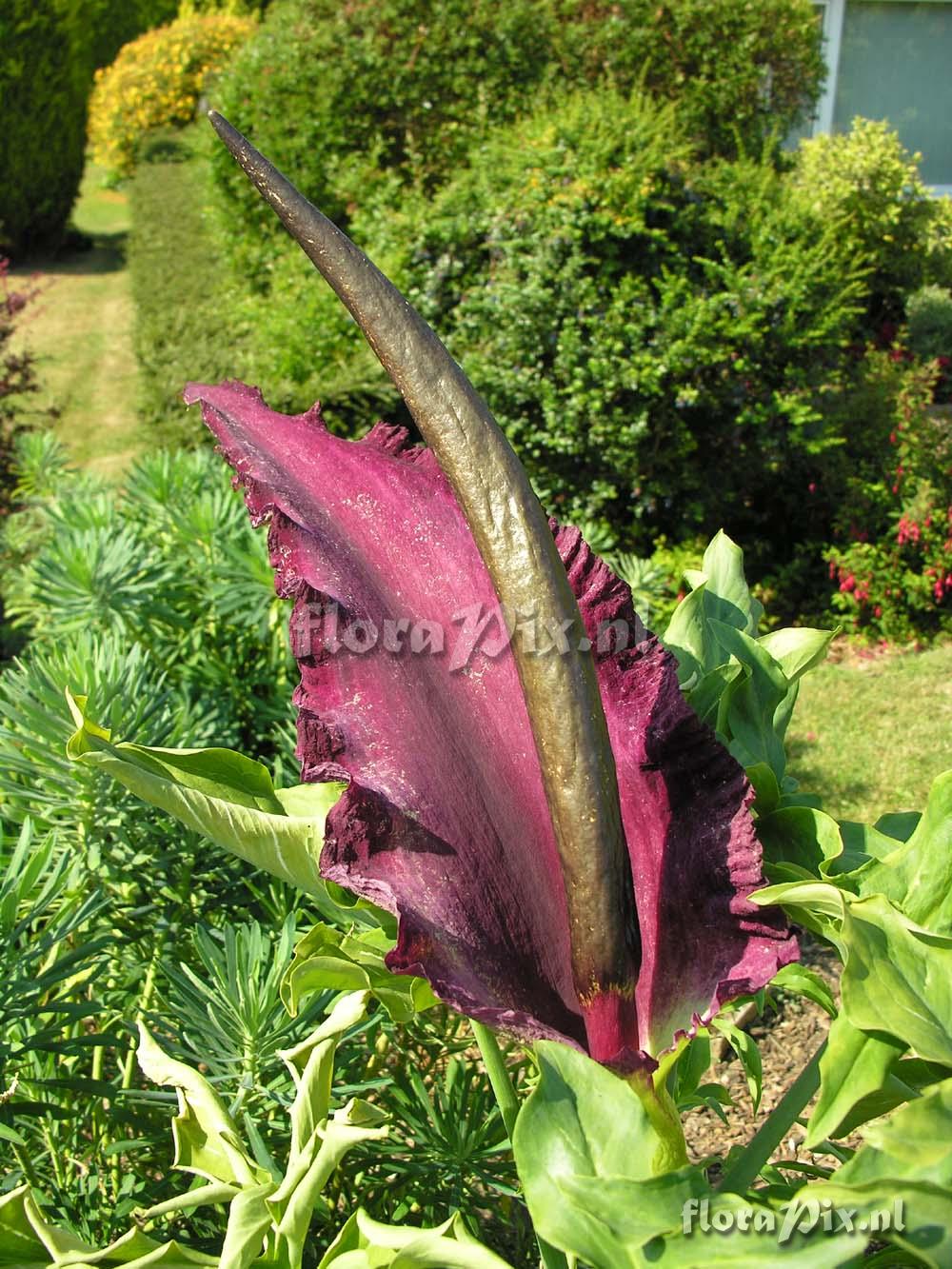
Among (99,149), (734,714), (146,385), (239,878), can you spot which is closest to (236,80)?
(146,385)

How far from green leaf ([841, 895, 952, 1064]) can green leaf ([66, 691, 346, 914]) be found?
43 centimetres

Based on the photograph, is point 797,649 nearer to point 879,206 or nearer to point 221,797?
point 221,797

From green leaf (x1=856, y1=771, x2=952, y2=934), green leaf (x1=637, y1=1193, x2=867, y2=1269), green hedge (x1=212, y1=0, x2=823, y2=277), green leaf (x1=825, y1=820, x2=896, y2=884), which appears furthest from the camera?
green hedge (x1=212, y1=0, x2=823, y2=277)

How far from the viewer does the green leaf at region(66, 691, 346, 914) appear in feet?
2.97

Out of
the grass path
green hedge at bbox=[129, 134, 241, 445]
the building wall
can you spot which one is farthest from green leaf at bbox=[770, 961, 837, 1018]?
the building wall

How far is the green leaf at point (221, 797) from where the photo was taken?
904 mm

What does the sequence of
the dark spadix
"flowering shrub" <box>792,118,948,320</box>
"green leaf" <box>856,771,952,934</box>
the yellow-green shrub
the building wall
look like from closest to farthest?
the dark spadix
"green leaf" <box>856,771,952,934</box>
"flowering shrub" <box>792,118,948,320</box>
the building wall
the yellow-green shrub

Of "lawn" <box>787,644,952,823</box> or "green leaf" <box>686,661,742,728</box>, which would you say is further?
"lawn" <box>787,644,952,823</box>

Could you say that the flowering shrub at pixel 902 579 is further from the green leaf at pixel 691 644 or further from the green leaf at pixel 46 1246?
the green leaf at pixel 46 1246

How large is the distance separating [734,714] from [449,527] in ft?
A: 1.07

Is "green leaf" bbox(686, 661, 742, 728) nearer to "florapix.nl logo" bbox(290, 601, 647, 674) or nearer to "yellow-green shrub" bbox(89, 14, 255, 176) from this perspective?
"florapix.nl logo" bbox(290, 601, 647, 674)

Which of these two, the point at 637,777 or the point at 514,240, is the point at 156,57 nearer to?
the point at 514,240

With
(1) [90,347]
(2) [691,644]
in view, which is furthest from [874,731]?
(1) [90,347]

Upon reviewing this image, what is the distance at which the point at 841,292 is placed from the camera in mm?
4465
